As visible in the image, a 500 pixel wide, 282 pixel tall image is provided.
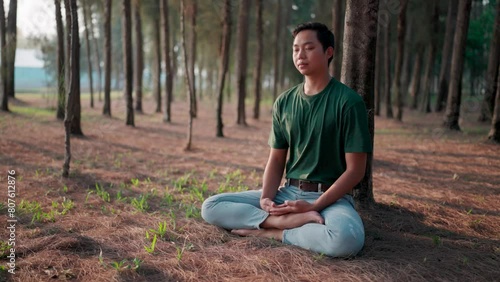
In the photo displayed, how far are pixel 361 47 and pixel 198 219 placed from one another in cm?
254

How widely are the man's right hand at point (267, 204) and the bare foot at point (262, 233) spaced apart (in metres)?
0.19

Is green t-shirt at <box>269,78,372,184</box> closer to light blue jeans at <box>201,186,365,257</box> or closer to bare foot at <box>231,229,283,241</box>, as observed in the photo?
light blue jeans at <box>201,186,365,257</box>

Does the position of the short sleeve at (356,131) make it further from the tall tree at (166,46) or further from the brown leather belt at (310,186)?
the tall tree at (166,46)

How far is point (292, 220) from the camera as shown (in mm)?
3352

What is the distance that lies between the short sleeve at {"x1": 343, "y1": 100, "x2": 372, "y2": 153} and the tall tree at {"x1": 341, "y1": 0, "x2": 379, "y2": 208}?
3.82 feet

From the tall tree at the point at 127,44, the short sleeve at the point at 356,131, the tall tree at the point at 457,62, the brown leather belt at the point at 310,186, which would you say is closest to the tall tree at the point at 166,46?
the tall tree at the point at 127,44

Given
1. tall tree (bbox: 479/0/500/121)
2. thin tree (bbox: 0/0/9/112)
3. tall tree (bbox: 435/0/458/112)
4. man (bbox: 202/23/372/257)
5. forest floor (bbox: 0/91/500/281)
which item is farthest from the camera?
tall tree (bbox: 435/0/458/112)

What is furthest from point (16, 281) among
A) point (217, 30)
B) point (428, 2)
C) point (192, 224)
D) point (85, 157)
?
point (428, 2)

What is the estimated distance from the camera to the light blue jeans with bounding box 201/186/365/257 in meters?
3.06

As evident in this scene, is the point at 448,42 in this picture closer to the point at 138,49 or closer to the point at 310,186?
the point at 138,49

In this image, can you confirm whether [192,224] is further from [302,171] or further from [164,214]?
[302,171]

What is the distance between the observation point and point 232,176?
6.68 meters

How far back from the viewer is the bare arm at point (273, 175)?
369 cm

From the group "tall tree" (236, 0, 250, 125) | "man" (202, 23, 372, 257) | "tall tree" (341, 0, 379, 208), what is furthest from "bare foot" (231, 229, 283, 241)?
"tall tree" (236, 0, 250, 125)
